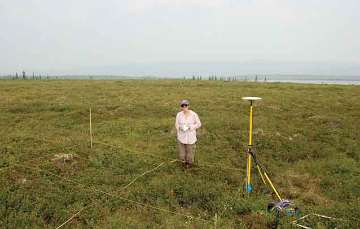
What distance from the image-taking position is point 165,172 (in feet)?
27.9

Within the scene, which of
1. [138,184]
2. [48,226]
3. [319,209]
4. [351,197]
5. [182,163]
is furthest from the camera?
[182,163]

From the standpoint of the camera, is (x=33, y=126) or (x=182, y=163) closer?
(x=182, y=163)

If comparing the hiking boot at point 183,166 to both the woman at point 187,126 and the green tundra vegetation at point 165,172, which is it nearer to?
the woman at point 187,126

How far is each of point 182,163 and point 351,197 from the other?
539 cm

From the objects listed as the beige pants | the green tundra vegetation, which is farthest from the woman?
the green tundra vegetation

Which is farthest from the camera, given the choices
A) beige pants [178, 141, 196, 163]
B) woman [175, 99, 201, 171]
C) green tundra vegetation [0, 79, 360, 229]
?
beige pants [178, 141, 196, 163]

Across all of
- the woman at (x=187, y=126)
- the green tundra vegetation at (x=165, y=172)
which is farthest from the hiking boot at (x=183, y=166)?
the green tundra vegetation at (x=165, y=172)

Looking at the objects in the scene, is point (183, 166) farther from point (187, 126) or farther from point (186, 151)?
point (187, 126)

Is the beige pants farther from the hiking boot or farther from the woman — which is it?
the hiking boot

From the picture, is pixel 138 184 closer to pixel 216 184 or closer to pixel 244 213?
pixel 216 184

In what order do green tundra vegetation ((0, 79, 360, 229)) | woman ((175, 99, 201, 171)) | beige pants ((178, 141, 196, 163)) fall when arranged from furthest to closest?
beige pants ((178, 141, 196, 163))
woman ((175, 99, 201, 171))
green tundra vegetation ((0, 79, 360, 229))

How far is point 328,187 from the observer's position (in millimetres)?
7770

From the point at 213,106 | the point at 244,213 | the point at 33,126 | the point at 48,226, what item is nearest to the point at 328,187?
the point at 244,213

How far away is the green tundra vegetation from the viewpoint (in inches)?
240
